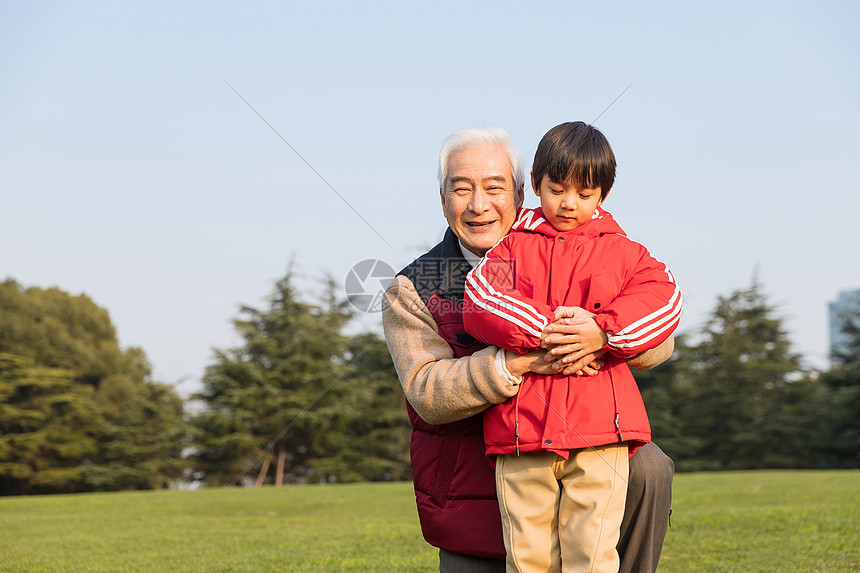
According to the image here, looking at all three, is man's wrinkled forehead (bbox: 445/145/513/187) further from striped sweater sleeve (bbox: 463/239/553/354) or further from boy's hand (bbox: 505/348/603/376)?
boy's hand (bbox: 505/348/603/376)

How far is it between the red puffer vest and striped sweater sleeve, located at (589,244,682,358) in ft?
1.68

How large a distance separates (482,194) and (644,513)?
47.2 inches

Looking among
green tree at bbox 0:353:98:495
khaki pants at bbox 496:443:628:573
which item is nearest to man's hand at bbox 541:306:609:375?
khaki pants at bbox 496:443:628:573

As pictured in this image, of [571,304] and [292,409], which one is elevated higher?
[292,409]

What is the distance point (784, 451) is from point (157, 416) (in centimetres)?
2165

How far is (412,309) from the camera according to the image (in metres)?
2.50

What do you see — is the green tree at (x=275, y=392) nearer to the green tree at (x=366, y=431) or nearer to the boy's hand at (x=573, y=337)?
the green tree at (x=366, y=431)

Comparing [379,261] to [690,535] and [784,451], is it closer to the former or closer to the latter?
[690,535]

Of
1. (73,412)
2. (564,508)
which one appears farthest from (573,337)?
(73,412)

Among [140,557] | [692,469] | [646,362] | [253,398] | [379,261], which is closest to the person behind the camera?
[646,362]

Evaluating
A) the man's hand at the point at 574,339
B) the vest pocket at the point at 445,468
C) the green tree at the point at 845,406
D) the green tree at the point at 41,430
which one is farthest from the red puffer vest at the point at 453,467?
the green tree at the point at 41,430

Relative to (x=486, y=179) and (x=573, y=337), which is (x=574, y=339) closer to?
(x=573, y=337)

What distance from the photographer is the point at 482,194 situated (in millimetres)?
2580

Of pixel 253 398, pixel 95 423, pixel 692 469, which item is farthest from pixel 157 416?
pixel 692 469
